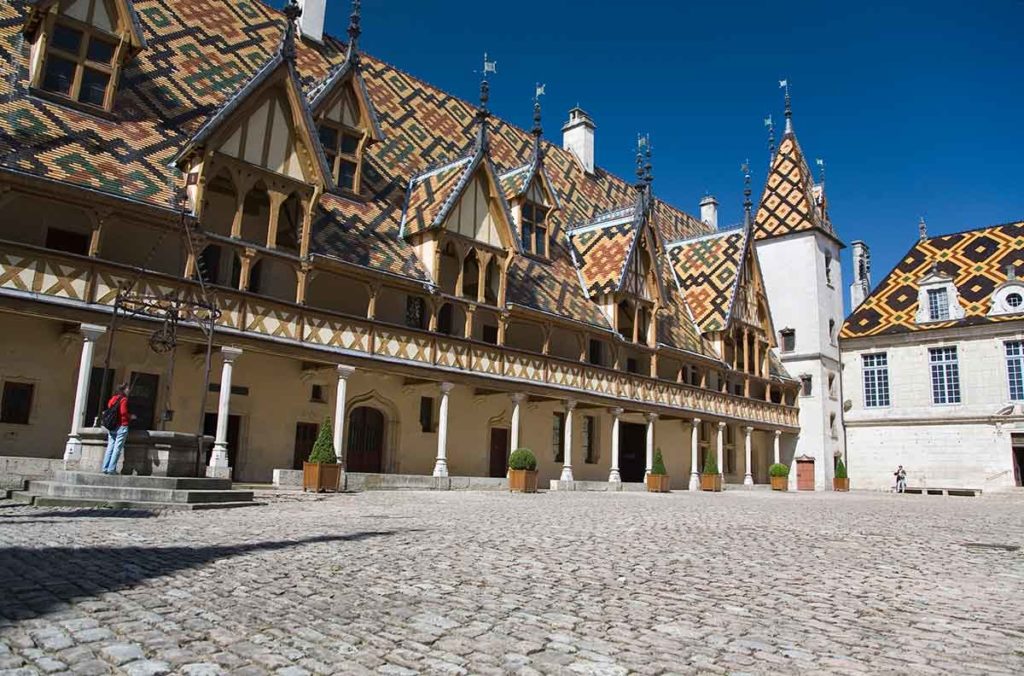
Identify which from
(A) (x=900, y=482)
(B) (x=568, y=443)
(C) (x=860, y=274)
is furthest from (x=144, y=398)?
(C) (x=860, y=274)

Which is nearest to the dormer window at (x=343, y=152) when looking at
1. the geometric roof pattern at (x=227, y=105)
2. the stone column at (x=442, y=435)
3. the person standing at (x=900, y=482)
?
the geometric roof pattern at (x=227, y=105)

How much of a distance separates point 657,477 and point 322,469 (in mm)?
13320

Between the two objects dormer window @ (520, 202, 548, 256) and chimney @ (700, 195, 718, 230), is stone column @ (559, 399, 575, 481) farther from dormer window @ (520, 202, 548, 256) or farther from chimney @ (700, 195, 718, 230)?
chimney @ (700, 195, 718, 230)

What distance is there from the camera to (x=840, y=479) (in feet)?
123

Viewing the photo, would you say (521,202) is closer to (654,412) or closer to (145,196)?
(654,412)

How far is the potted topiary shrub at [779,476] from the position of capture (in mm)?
34656

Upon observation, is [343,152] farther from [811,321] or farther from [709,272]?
[811,321]

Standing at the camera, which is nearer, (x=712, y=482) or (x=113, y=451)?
(x=113, y=451)

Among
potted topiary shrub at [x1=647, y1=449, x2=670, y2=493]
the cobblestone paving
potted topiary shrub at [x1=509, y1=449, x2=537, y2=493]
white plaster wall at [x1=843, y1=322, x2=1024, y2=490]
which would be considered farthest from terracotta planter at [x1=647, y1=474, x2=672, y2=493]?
white plaster wall at [x1=843, y1=322, x2=1024, y2=490]

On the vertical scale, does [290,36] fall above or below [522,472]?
above

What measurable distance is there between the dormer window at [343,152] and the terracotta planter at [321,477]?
9.49 meters

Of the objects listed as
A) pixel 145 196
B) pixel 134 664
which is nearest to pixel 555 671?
pixel 134 664

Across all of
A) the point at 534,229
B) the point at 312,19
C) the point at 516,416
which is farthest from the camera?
the point at 534,229

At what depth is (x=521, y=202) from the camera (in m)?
27.8
